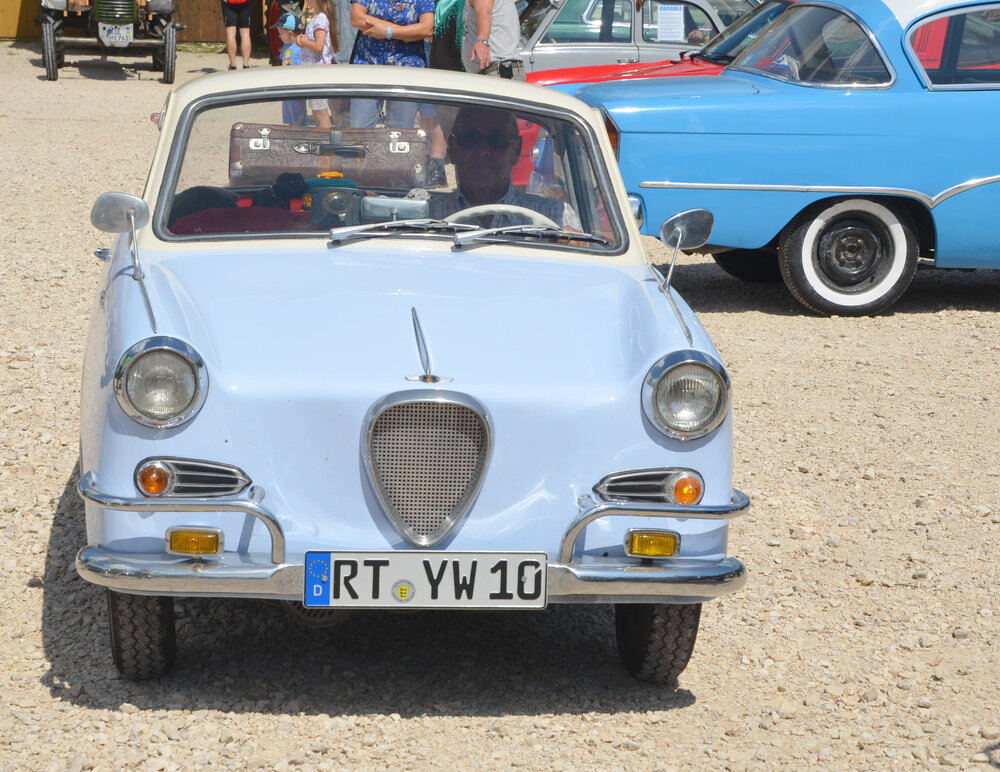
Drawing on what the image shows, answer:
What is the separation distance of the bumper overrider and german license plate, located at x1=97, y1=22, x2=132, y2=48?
15.3 meters

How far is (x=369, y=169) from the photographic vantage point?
4.18 metres

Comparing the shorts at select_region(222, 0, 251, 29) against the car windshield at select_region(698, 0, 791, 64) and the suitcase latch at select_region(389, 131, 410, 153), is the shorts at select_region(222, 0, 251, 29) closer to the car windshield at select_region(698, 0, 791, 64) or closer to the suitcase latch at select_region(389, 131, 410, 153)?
the car windshield at select_region(698, 0, 791, 64)

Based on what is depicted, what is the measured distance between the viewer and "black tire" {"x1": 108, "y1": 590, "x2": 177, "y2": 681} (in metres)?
3.28

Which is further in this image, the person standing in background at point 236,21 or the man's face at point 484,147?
the person standing in background at point 236,21

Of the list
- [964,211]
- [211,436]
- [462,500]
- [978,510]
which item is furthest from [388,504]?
[964,211]

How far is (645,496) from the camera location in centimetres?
325

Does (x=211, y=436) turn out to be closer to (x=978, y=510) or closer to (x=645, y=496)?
(x=645, y=496)

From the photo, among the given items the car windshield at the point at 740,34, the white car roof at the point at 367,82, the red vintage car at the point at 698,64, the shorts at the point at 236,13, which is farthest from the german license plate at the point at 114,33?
the white car roof at the point at 367,82

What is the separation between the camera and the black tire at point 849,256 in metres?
7.57

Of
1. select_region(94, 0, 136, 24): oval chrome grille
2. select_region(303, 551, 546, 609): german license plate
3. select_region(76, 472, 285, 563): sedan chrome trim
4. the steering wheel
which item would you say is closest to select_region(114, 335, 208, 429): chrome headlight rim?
select_region(76, 472, 285, 563): sedan chrome trim

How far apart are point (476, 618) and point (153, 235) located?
1.47 metres

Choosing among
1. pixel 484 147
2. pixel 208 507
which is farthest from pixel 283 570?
pixel 484 147

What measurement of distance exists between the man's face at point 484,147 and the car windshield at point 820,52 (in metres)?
3.73

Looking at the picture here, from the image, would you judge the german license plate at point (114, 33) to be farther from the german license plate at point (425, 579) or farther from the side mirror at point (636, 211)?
the german license plate at point (425, 579)
